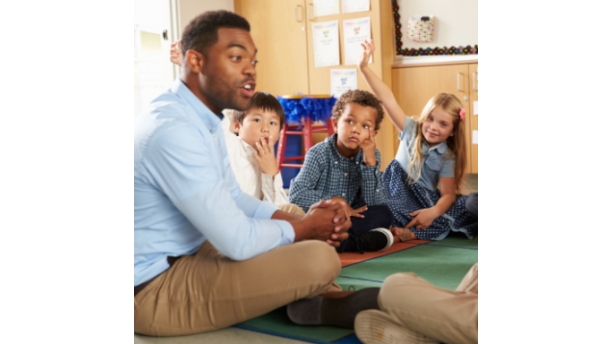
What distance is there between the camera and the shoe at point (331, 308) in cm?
130

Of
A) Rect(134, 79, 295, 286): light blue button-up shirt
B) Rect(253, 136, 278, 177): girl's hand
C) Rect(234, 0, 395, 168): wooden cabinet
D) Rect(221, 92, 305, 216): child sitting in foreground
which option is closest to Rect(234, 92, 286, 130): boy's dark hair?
Rect(221, 92, 305, 216): child sitting in foreground

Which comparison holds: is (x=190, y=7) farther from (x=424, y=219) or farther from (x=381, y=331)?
(x=381, y=331)

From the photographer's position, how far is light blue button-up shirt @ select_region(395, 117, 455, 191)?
98.8 inches

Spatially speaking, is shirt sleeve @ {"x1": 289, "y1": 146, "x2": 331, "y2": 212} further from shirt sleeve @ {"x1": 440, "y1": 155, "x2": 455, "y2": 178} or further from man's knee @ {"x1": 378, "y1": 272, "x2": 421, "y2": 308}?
man's knee @ {"x1": 378, "y1": 272, "x2": 421, "y2": 308}

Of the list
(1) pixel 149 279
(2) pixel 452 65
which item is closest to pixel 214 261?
(1) pixel 149 279

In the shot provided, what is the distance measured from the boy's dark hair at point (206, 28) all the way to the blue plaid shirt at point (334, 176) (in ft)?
3.60

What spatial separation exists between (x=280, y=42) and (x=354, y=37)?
1.94 feet

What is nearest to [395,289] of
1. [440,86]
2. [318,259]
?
[318,259]

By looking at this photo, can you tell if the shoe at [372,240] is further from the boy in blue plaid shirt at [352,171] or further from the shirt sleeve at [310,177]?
the shirt sleeve at [310,177]
